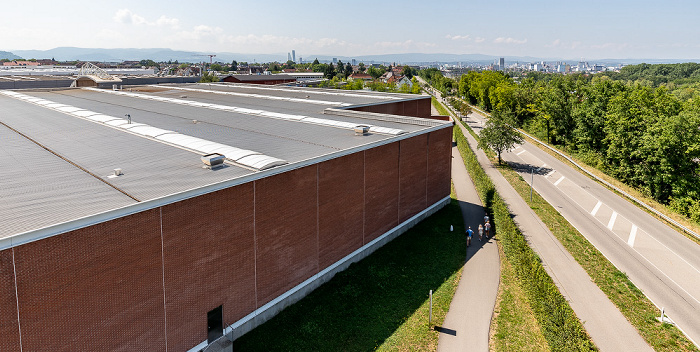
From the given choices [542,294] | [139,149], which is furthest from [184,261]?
[542,294]

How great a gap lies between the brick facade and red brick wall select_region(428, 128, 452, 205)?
7200 mm

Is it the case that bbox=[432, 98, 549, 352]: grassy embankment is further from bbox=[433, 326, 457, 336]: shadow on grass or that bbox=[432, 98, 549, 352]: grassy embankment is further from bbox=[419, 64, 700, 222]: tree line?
bbox=[419, 64, 700, 222]: tree line

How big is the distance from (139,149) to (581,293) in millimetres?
21456

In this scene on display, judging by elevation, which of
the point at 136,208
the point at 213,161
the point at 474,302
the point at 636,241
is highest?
the point at 213,161

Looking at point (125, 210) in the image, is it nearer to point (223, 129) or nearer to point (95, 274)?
point (95, 274)

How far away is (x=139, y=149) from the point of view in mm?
18156

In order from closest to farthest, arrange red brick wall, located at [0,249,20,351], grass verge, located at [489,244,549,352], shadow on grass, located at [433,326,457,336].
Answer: red brick wall, located at [0,249,20,351] → grass verge, located at [489,244,549,352] → shadow on grass, located at [433,326,457,336]

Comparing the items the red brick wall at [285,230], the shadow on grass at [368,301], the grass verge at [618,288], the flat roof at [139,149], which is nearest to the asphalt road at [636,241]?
the grass verge at [618,288]

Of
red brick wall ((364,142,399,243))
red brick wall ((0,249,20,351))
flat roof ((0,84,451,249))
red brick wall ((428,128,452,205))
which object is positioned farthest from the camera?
red brick wall ((428,128,452,205))

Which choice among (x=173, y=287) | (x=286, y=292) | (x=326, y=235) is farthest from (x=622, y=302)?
(x=173, y=287)

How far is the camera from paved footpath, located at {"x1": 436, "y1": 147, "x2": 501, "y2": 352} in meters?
15.4

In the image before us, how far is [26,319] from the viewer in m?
10.0

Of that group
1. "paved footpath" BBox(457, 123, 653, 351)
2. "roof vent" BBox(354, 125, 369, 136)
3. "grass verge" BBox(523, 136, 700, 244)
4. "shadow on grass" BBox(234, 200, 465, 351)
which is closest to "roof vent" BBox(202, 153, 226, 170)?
"shadow on grass" BBox(234, 200, 465, 351)

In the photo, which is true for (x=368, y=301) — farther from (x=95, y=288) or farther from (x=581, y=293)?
(x=95, y=288)
